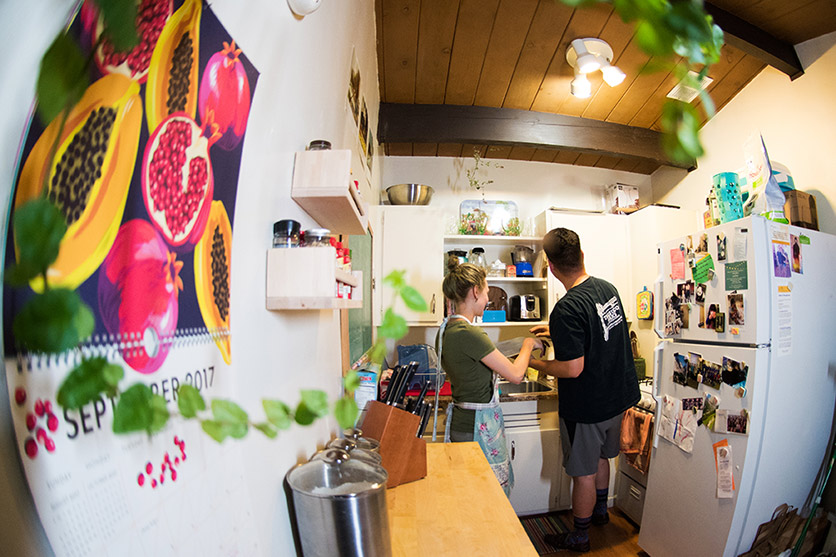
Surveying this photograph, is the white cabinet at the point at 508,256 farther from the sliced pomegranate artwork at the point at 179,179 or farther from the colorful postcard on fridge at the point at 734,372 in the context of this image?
the sliced pomegranate artwork at the point at 179,179

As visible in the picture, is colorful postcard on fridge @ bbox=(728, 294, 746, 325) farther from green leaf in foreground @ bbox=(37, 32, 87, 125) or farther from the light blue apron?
green leaf in foreground @ bbox=(37, 32, 87, 125)

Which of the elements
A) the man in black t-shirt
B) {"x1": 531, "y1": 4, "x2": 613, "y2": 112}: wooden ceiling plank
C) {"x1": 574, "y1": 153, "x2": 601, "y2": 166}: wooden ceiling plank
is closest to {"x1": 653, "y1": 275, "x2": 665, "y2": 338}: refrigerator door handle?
the man in black t-shirt

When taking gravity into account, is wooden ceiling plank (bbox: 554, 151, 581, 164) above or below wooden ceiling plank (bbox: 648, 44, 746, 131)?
below

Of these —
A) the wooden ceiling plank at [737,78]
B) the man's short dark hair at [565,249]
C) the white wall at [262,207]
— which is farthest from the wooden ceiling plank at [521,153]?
the white wall at [262,207]

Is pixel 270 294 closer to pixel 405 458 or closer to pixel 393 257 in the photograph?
pixel 405 458

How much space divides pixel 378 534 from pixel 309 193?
61 cm

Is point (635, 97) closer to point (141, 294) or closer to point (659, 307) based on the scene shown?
point (659, 307)

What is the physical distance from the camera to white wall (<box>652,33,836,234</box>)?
2234 mm

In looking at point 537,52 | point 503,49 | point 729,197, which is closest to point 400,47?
point 503,49

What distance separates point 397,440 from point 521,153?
8.97ft

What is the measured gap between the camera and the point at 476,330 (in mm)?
1853

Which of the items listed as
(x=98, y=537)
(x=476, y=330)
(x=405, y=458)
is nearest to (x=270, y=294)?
(x=98, y=537)

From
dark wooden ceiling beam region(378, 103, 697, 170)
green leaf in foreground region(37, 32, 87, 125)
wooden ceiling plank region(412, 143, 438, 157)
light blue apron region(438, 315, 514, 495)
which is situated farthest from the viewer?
wooden ceiling plank region(412, 143, 438, 157)

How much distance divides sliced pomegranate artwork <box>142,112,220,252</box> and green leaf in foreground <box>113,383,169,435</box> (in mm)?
194
